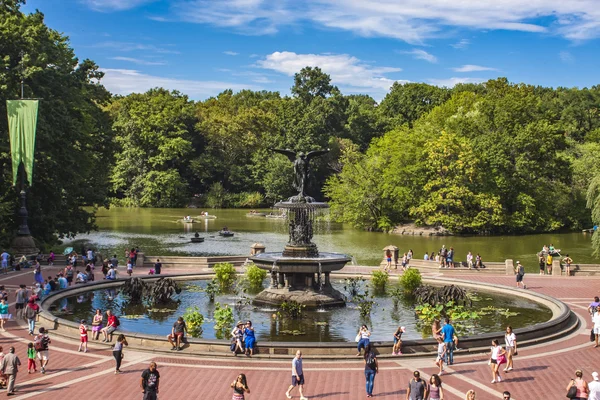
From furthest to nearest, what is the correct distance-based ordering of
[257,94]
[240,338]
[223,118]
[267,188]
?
[257,94] < [223,118] < [267,188] < [240,338]

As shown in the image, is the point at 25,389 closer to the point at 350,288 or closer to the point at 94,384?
the point at 94,384

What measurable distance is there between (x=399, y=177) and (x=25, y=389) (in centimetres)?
6444

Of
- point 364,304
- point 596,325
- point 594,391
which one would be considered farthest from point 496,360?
point 364,304

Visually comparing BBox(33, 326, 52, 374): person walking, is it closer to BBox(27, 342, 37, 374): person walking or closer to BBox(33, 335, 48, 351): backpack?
BBox(33, 335, 48, 351): backpack

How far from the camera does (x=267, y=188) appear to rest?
11119cm

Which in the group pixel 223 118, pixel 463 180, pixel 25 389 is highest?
pixel 223 118

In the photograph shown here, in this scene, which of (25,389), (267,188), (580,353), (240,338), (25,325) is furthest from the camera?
(267,188)

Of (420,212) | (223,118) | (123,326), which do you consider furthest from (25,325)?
(223,118)

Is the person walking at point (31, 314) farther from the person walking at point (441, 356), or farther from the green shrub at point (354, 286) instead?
the green shrub at point (354, 286)

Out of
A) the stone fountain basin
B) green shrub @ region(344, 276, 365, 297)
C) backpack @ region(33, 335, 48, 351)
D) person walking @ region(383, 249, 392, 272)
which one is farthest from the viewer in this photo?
person walking @ region(383, 249, 392, 272)

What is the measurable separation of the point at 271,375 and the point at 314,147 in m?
89.6

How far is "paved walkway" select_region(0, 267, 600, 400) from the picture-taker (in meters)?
17.8

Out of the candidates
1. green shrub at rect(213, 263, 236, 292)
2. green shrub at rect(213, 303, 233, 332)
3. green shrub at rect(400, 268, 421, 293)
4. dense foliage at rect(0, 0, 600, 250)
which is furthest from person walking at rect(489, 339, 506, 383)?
dense foliage at rect(0, 0, 600, 250)

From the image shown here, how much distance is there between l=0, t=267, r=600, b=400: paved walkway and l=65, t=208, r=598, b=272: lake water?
27834mm
